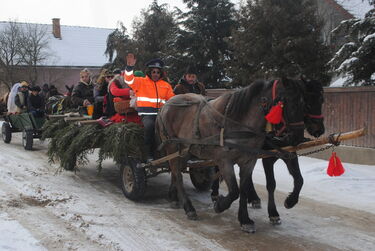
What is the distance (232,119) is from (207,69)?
41.6ft

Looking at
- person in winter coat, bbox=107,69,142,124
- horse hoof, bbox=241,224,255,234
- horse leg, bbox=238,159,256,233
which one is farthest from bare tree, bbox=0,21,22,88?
horse hoof, bbox=241,224,255,234

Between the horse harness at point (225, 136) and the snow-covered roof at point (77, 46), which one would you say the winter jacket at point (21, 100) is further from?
the snow-covered roof at point (77, 46)

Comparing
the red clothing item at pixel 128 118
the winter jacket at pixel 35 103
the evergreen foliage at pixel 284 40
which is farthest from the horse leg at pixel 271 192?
the winter jacket at pixel 35 103

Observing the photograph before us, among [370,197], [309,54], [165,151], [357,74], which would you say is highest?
[309,54]

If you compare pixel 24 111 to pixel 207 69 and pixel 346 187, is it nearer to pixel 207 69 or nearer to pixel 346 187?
pixel 207 69

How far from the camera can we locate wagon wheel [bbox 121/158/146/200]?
620 cm

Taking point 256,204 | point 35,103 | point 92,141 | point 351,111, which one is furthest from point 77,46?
point 256,204

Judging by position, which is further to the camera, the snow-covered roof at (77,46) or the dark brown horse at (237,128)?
the snow-covered roof at (77,46)

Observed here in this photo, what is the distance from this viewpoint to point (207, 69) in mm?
17359

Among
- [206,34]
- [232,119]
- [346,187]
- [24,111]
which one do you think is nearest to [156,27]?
[206,34]

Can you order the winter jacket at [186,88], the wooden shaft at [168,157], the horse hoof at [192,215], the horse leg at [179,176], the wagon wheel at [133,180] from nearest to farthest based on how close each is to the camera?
the horse hoof at [192,215] < the wooden shaft at [168,157] < the horse leg at [179,176] < the wagon wheel at [133,180] < the winter jacket at [186,88]

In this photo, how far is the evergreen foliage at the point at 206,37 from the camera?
1683 cm

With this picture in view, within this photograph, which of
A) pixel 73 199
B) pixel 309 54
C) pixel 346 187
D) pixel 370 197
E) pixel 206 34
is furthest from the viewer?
pixel 206 34

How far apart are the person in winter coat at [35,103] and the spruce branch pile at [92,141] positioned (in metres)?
3.44
